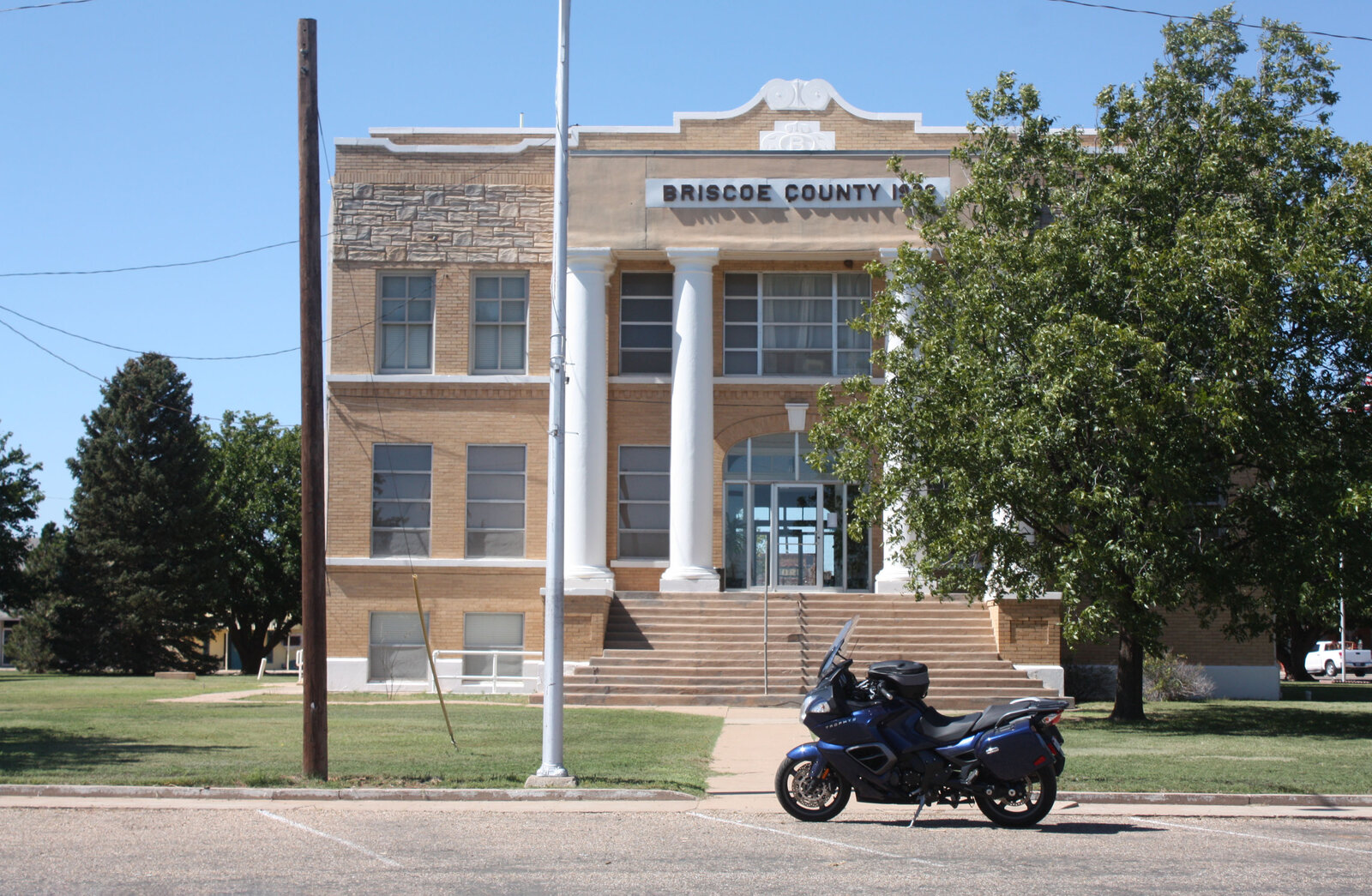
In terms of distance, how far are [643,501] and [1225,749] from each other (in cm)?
1546

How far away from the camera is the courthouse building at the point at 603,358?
2920 cm

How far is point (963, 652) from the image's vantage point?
26234mm

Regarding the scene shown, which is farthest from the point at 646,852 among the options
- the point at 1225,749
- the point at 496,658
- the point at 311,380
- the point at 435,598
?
the point at 435,598

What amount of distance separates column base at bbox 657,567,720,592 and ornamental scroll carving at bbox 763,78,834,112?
1075 cm

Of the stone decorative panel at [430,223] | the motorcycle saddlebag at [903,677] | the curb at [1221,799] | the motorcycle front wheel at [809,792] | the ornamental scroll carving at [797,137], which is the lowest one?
the curb at [1221,799]

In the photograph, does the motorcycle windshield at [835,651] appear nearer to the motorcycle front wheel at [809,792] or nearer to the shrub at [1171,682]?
the motorcycle front wheel at [809,792]

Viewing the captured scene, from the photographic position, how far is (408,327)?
99.9ft

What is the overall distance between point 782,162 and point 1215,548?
13.3 m

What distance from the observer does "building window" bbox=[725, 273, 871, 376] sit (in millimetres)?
30625

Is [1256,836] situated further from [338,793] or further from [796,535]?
[796,535]

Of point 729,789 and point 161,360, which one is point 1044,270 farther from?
point 161,360

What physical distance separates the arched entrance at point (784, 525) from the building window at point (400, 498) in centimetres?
669

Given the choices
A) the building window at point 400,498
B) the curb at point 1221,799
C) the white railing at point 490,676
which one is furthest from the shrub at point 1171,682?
the building window at point 400,498

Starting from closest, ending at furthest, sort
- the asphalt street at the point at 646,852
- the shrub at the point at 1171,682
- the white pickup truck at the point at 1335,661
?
the asphalt street at the point at 646,852, the shrub at the point at 1171,682, the white pickup truck at the point at 1335,661
